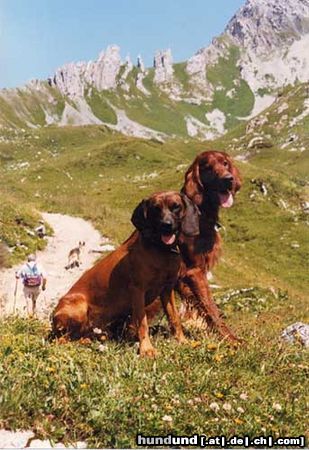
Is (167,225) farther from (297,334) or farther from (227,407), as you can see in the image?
(297,334)

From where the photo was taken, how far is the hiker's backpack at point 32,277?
16.5 metres

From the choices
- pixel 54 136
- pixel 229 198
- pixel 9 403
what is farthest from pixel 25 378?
pixel 54 136

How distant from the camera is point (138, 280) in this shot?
22.6 feet

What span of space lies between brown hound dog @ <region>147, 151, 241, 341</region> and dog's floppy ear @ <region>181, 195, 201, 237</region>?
455 mm

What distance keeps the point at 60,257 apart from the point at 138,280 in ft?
64.5

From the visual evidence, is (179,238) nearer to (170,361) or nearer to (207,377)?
(170,361)

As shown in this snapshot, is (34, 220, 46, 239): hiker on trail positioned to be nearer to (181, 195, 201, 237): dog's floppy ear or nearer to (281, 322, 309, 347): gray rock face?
(281, 322, 309, 347): gray rock face

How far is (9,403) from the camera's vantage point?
15.8 feet

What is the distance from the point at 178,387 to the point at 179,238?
2.51 meters

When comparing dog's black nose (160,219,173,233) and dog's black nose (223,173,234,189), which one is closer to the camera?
dog's black nose (160,219,173,233)

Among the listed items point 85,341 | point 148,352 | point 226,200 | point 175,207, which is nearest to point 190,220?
point 175,207

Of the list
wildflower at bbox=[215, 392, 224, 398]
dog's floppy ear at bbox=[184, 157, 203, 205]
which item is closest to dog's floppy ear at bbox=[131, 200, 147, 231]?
dog's floppy ear at bbox=[184, 157, 203, 205]

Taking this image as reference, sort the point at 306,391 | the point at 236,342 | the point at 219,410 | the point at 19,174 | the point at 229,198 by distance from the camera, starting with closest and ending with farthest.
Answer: the point at 219,410
the point at 306,391
the point at 236,342
the point at 229,198
the point at 19,174

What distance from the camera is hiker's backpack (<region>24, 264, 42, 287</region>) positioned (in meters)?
16.5
